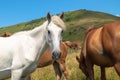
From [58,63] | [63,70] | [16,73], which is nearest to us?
[16,73]

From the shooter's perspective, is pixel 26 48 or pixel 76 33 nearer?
pixel 26 48

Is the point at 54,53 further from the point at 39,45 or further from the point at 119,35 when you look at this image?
the point at 119,35

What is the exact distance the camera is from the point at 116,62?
7543mm

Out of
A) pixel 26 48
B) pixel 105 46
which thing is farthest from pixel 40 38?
pixel 105 46

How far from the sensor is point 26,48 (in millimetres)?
6980

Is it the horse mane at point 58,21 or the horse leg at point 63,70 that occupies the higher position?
the horse mane at point 58,21

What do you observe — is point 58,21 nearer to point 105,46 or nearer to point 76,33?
point 105,46

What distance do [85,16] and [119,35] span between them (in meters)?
128

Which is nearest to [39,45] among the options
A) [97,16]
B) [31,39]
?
[31,39]

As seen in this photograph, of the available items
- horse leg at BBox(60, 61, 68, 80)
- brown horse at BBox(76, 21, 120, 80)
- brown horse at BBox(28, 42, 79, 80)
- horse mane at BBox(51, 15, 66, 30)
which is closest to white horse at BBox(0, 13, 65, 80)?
horse mane at BBox(51, 15, 66, 30)

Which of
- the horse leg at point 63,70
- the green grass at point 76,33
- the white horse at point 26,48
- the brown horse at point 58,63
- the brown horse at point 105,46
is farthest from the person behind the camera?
the horse leg at point 63,70

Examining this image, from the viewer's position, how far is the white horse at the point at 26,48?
666 centimetres

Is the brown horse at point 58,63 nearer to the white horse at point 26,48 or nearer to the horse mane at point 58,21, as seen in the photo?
the white horse at point 26,48

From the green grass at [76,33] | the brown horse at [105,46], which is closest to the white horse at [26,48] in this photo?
the green grass at [76,33]
